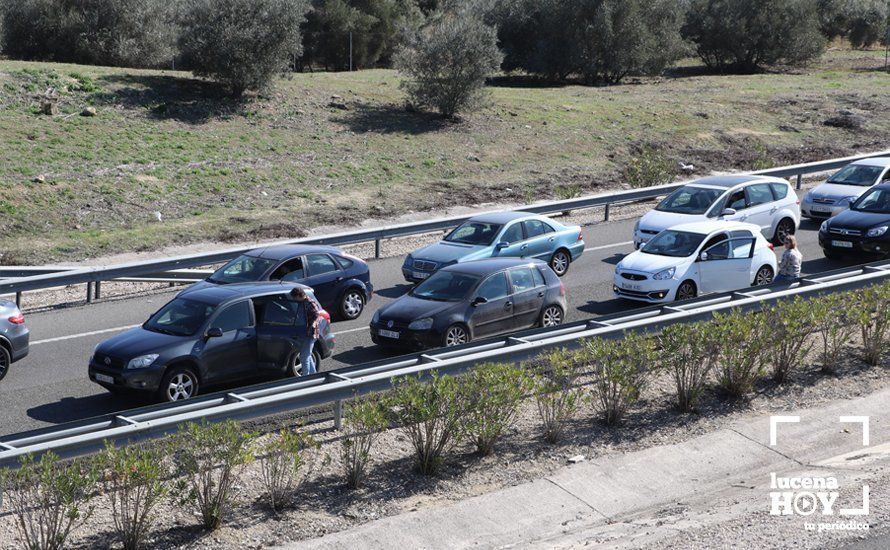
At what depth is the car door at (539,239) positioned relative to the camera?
2027 centimetres

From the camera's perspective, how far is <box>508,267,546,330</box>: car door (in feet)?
52.8

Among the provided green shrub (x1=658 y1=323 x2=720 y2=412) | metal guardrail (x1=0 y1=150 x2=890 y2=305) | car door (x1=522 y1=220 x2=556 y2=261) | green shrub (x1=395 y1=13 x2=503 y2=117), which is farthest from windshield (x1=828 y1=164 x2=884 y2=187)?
green shrub (x1=658 y1=323 x2=720 y2=412)

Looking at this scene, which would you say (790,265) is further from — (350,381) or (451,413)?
(350,381)

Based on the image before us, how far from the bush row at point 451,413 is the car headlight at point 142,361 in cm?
238

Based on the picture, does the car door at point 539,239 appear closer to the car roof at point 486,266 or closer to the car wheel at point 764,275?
the car roof at point 486,266

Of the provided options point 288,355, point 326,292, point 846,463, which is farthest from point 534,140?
point 846,463

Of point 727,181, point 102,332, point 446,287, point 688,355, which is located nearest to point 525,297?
point 446,287

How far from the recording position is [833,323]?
13727 millimetres

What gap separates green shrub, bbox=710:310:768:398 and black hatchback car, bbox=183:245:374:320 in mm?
6846

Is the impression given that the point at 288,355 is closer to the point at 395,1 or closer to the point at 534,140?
the point at 534,140

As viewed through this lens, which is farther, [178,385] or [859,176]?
[859,176]

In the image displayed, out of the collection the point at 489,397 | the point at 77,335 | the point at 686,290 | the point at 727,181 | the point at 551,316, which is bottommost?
the point at 77,335

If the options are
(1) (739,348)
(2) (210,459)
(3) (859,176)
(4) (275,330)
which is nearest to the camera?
(2) (210,459)

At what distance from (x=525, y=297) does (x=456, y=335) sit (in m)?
1.44
